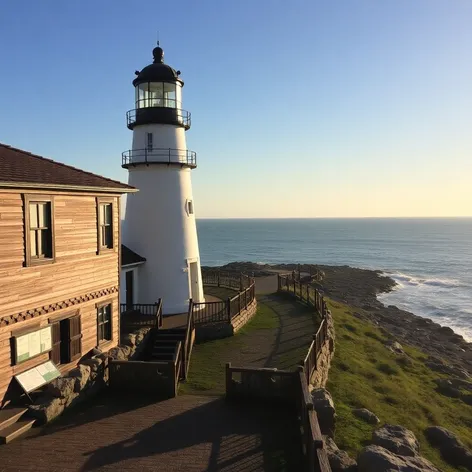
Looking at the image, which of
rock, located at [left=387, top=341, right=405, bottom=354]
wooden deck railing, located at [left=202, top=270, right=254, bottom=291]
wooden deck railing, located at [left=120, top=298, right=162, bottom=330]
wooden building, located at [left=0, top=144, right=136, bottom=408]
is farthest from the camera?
wooden deck railing, located at [left=202, top=270, right=254, bottom=291]

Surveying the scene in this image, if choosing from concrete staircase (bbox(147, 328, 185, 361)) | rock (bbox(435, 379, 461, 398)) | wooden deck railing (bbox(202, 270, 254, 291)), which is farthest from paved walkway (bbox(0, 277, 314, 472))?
wooden deck railing (bbox(202, 270, 254, 291))

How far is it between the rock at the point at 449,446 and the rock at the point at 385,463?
331 cm

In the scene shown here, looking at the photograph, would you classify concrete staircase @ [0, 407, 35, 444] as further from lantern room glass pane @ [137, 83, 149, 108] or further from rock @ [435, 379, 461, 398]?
rock @ [435, 379, 461, 398]

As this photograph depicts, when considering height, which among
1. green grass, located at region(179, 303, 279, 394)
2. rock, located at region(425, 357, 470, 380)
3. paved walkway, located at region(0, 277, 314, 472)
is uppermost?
paved walkway, located at region(0, 277, 314, 472)

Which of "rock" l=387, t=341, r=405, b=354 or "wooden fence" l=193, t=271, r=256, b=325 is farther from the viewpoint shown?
"rock" l=387, t=341, r=405, b=354

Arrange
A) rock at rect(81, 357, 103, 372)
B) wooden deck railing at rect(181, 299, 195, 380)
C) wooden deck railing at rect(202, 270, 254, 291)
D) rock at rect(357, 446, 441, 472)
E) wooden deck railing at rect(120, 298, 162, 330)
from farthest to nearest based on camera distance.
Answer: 1. wooden deck railing at rect(202, 270, 254, 291)
2. wooden deck railing at rect(120, 298, 162, 330)
3. wooden deck railing at rect(181, 299, 195, 380)
4. rock at rect(81, 357, 103, 372)
5. rock at rect(357, 446, 441, 472)

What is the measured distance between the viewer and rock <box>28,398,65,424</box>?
35.6 ft

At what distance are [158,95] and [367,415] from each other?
1687 cm

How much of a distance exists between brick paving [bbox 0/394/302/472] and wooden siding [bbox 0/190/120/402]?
2.11 meters

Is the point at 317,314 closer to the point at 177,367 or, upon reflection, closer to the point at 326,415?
the point at 326,415

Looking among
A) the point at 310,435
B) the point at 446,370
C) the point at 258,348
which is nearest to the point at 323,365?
the point at 258,348

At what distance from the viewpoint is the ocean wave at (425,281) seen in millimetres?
68250

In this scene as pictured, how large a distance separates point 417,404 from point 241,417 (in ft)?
31.9

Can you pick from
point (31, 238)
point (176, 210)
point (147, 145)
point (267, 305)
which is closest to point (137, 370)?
point (31, 238)
